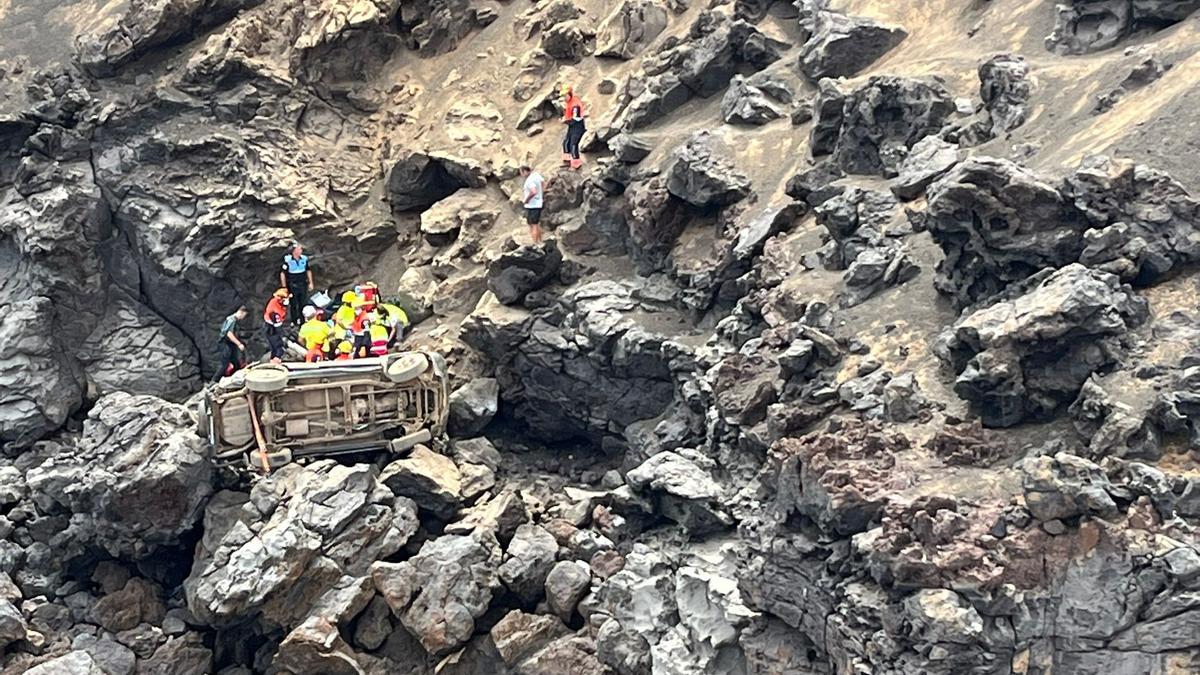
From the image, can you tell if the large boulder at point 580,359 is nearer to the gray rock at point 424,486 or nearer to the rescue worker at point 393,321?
the rescue worker at point 393,321

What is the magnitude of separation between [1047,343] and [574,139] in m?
13.5

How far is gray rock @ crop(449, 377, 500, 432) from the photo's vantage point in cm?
2344

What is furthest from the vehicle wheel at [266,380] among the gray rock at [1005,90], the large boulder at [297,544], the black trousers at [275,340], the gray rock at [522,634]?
the gray rock at [1005,90]

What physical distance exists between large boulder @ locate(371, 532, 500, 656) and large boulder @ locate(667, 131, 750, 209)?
7427 mm

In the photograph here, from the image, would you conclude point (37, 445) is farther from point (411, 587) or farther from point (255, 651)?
point (411, 587)

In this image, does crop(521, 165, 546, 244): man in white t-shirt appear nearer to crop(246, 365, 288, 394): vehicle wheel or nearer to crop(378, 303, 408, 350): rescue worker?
crop(378, 303, 408, 350): rescue worker

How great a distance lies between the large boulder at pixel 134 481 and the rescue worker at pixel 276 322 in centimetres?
323

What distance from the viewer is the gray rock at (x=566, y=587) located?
1877cm

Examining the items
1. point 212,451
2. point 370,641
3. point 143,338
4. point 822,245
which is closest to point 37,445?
point 143,338

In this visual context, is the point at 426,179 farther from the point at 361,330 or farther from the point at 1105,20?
the point at 1105,20

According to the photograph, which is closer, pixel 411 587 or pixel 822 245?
pixel 411 587

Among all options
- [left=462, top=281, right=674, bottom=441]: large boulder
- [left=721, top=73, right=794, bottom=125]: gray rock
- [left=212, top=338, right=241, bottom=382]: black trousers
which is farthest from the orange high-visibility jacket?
[left=212, top=338, right=241, bottom=382]: black trousers

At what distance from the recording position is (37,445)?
2622 cm

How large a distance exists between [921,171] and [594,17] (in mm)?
12154
